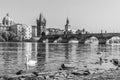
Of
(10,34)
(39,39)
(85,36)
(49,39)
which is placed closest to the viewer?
(85,36)

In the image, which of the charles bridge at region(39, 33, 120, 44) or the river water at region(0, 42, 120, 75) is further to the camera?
the charles bridge at region(39, 33, 120, 44)

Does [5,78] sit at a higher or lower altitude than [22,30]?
lower

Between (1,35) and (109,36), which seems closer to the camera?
(109,36)

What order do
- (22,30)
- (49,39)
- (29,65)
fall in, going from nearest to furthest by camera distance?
1. (29,65)
2. (49,39)
3. (22,30)

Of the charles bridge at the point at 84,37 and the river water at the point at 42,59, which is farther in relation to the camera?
the charles bridge at the point at 84,37

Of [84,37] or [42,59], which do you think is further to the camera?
[84,37]

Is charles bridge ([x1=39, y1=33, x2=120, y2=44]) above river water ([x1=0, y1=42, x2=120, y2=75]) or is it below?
above

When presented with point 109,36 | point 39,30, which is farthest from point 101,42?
point 39,30

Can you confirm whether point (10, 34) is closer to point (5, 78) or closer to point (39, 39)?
point (39, 39)

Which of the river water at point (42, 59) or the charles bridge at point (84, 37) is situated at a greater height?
the charles bridge at point (84, 37)

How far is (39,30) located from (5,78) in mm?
183983

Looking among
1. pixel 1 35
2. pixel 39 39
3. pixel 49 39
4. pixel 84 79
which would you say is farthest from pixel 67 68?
pixel 39 39

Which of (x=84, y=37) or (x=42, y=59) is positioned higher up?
(x=84, y=37)

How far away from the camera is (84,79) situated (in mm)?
15305
